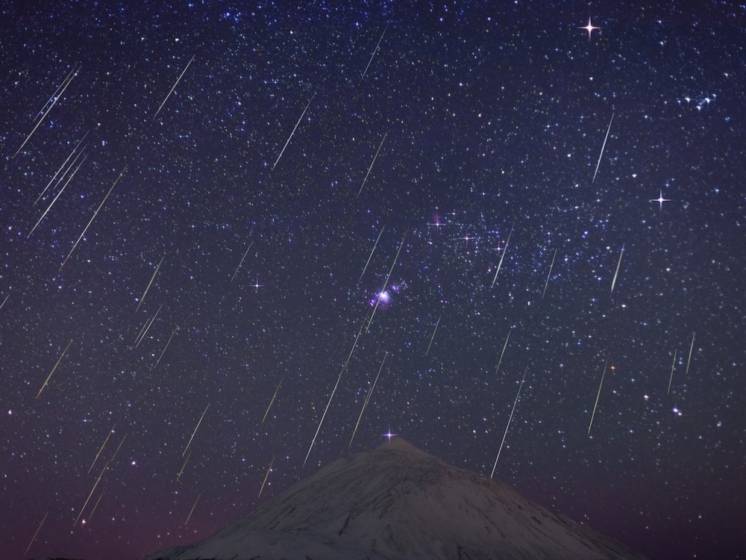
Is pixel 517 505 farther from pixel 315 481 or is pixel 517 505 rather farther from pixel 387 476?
pixel 315 481

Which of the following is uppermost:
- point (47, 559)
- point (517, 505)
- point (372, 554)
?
point (517, 505)

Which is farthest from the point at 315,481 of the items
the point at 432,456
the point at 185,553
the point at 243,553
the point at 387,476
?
the point at 243,553

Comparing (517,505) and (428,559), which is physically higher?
(517,505)

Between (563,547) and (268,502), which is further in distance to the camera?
(268,502)

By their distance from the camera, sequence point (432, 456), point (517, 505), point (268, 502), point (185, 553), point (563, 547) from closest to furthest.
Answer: point (185, 553), point (563, 547), point (517, 505), point (268, 502), point (432, 456)

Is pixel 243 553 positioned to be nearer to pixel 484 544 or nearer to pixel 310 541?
pixel 310 541

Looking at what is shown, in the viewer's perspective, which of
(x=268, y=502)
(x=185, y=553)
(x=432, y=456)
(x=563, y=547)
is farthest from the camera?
(x=432, y=456)
